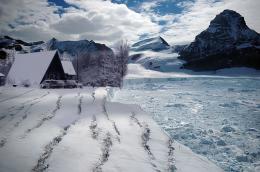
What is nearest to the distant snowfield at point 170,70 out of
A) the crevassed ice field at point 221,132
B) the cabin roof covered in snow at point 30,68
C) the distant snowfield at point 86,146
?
the cabin roof covered in snow at point 30,68

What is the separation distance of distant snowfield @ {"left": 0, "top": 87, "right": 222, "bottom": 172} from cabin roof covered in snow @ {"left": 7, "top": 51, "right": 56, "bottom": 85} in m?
20.7

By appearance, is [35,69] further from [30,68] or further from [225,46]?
[225,46]

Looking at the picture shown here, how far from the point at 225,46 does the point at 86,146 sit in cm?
9718

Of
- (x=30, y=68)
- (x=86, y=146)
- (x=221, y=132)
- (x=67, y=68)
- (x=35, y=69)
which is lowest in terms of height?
(x=221, y=132)

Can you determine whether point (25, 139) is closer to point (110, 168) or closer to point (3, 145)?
point (3, 145)

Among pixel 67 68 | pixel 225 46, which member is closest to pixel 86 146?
pixel 67 68

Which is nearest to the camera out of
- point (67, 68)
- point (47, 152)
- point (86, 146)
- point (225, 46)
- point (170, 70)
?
Answer: point (47, 152)

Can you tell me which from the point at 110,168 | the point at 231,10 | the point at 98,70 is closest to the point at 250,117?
the point at 110,168

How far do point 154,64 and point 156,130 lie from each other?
9218cm

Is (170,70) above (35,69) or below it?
above

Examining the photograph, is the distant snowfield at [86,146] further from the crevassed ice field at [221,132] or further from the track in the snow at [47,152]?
the crevassed ice field at [221,132]

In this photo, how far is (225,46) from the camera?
93.9 meters

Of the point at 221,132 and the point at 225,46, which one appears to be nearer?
the point at 221,132

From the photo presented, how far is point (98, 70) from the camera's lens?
50.3 metres
